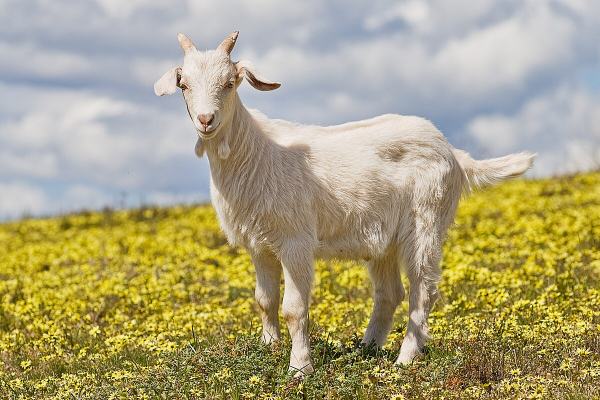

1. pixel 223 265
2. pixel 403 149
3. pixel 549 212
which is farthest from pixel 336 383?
pixel 549 212

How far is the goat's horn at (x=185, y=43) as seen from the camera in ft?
25.3

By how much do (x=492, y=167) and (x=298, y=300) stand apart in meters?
2.81

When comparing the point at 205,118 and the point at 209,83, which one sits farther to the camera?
the point at 209,83

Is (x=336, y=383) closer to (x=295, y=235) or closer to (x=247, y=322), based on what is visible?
(x=295, y=235)

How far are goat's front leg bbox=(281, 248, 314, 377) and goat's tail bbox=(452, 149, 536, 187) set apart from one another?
229 cm

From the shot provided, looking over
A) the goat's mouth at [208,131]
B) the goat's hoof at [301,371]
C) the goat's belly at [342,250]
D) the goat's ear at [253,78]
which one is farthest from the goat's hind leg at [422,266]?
the goat's mouth at [208,131]

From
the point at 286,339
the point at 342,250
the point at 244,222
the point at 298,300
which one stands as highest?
the point at 244,222

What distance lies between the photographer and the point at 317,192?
8031 mm

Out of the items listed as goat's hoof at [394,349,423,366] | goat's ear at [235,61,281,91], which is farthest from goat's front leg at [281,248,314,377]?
goat's ear at [235,61,281,91]

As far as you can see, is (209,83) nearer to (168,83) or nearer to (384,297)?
(168,83)

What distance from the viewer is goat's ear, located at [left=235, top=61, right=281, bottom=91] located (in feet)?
24.7

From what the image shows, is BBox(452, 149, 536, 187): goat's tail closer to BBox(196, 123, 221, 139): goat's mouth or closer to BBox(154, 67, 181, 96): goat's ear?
BBox(196, 123, 221, 139): goat's mouth

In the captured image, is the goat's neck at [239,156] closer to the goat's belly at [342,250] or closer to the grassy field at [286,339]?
the goat's belly at [342,250]

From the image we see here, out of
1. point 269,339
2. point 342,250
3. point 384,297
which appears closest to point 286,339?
point 269,339
